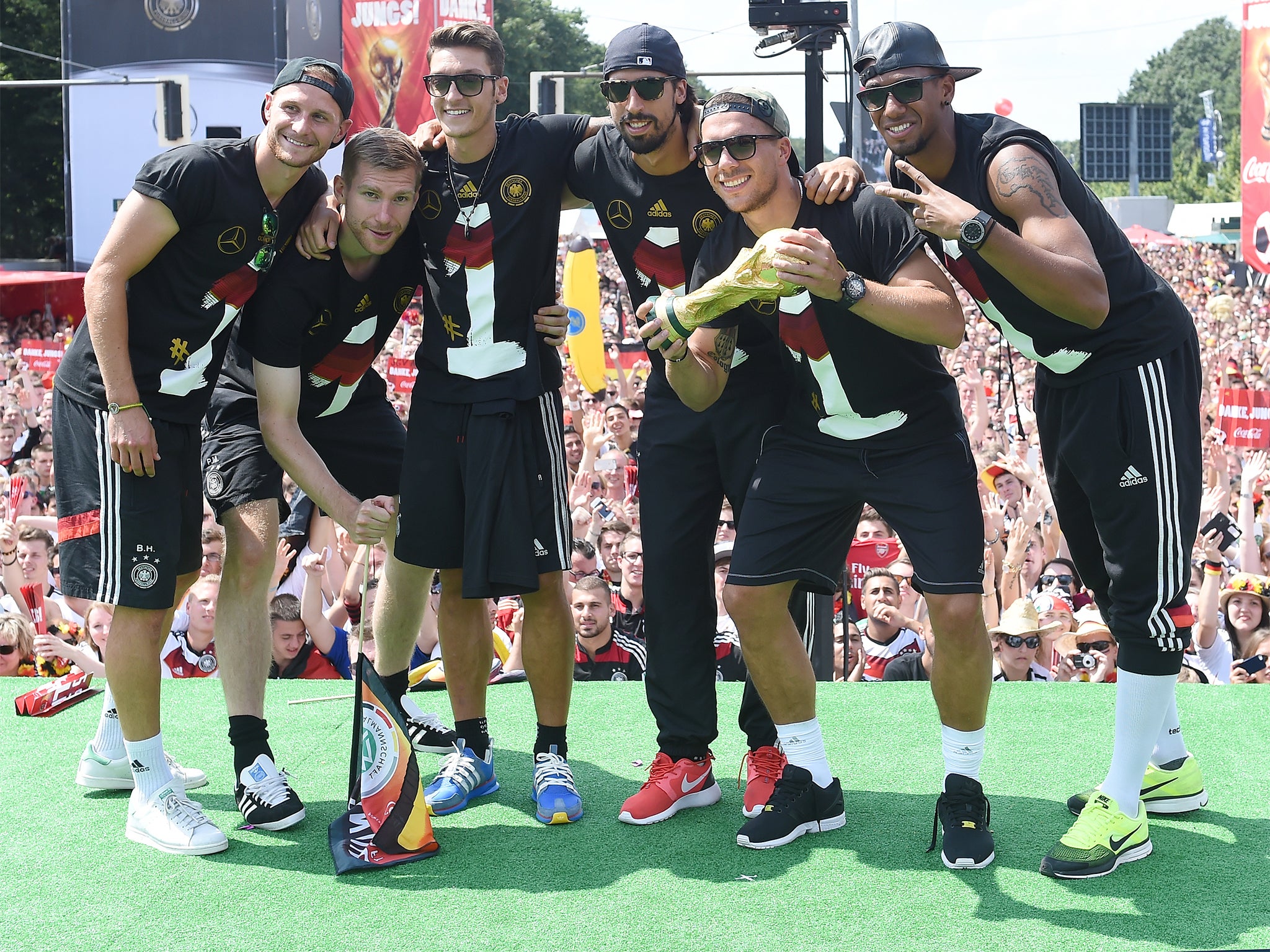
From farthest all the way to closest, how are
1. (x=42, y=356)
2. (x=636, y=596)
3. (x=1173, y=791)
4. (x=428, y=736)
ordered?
(x=42, y=356)
(x=636, y=596)
(x=428, y=736)
(x=1173, y=791)

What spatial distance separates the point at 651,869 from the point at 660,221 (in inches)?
75.2

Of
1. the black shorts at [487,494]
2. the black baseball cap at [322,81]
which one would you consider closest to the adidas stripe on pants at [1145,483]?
the black shorts at [487,494]

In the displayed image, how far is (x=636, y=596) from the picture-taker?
21.6 ft

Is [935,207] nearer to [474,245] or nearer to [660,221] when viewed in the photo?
[660,221]

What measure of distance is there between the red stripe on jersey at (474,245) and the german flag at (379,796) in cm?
127

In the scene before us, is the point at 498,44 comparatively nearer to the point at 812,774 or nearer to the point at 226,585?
the point at 226,585

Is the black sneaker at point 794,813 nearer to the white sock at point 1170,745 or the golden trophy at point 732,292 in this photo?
the white sock at point 1170,745

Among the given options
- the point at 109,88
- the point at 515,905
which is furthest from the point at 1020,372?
the point at 109,88

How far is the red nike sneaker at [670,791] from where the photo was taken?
3834mm

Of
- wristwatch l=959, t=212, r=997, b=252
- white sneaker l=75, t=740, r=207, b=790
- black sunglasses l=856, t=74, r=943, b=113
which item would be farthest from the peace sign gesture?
white sneaker l=75, t=740, r=207, b=790

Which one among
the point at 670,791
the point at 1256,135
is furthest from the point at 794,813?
the point at 1256,135

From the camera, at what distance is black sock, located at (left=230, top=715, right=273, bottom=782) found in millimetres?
3957

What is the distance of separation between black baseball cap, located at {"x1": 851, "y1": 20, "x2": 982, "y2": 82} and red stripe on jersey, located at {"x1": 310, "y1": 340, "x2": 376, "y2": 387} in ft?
6.08

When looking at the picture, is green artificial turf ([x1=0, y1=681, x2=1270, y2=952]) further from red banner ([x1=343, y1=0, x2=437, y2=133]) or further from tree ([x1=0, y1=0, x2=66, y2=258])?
tree ([x1=0, y1=0, x2=66, y2=258])
